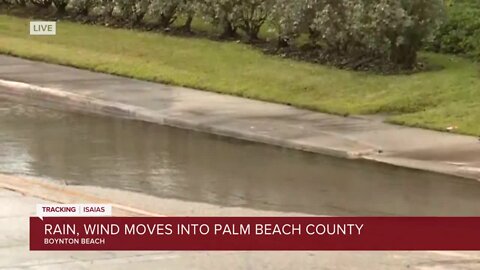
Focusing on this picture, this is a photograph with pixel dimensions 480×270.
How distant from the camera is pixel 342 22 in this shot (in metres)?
17.1

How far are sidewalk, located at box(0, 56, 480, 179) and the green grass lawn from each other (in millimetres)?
412

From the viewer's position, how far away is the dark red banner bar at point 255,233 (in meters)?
7.83

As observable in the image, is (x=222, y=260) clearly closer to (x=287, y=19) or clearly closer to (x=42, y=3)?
(x=287, y=19)

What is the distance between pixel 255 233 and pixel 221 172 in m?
2.61

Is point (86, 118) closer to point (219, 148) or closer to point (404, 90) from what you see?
point (219, 148)

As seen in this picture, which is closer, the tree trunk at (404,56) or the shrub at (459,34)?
the tree trunk at (404,56)

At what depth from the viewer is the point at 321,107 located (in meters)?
14.3

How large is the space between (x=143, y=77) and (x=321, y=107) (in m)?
3.98

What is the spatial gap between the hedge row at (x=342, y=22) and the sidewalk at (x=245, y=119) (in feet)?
9.58

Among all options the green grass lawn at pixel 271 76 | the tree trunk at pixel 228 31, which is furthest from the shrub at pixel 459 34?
the tree trunk at pixel 228 31

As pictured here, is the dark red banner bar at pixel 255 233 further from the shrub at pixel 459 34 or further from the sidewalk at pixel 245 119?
the shrub at pixel 459 34

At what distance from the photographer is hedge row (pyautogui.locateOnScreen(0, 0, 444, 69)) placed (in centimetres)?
1645

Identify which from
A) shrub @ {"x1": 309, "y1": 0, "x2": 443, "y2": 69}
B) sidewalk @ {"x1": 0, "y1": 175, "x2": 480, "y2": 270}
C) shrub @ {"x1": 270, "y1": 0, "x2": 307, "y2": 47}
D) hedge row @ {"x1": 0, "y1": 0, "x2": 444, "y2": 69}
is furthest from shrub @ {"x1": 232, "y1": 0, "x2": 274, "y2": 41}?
sidewalk @ {"x1": 0, "y1": 175, "x2": 480, "y2": 270}

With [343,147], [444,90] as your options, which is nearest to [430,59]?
[444,90]
